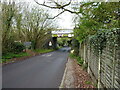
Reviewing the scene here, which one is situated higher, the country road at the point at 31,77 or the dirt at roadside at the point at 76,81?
the dirt at roadside at the point at 76,81

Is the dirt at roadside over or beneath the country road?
over

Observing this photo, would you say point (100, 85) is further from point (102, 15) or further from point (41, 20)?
point (41, 20)

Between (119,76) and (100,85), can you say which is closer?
(119,76)

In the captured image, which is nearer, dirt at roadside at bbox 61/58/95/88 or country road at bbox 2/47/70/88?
dirt at roadside at bbox 61/58/95/88

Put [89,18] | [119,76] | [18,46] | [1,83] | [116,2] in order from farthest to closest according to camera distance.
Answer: [18,46] → [89,18] → [1,83] → [116,2] → [119,76]

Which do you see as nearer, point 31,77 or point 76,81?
point 76,81

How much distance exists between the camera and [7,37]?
36.8ft

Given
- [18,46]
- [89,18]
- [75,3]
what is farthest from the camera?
[18,46]

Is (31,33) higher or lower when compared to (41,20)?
lower

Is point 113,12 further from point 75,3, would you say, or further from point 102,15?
point 75,3

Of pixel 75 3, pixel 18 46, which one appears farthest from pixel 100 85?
pixel 18 46

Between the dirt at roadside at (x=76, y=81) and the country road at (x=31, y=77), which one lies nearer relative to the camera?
the dirt at roadside at (x=76, y=81)

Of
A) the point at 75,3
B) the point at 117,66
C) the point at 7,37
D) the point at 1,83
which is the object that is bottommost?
the point at 1,83

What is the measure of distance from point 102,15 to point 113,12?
51 cm
